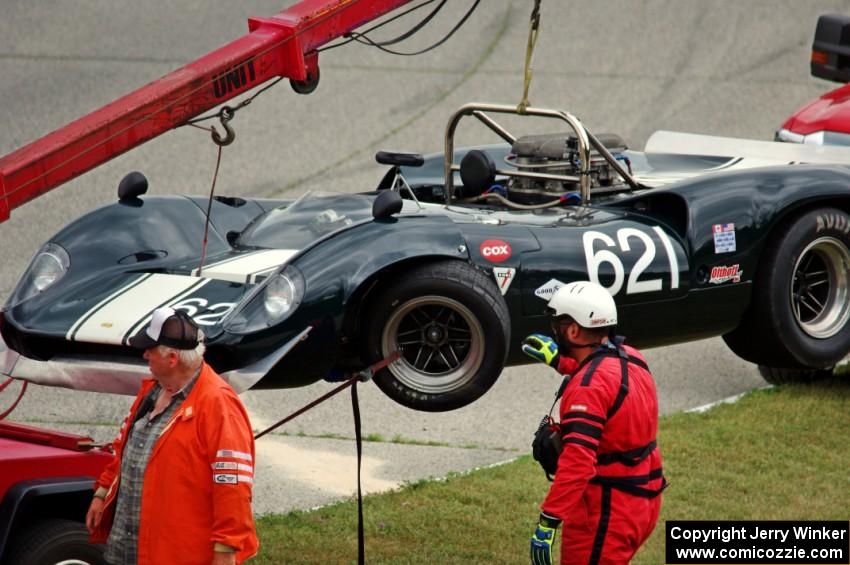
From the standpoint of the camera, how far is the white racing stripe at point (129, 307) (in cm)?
625

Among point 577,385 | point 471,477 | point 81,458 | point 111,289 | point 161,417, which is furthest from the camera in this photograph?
point 471,477

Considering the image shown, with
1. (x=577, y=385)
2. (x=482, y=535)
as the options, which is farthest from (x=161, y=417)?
(x=482, y=535)

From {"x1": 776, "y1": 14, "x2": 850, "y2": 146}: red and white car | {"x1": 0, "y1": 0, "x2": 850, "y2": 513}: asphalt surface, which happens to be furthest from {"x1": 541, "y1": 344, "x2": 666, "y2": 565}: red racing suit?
{"x1": 776, "y1": 14, "x2": 850, "y2": 146}: red and white car

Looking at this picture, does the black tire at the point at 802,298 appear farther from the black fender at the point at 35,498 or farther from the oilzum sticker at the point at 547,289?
the black fender at the point at 35,498

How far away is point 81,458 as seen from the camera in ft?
20.4

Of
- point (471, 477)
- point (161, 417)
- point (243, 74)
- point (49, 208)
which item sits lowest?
point (471, 477)

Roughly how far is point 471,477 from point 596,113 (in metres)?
8.11

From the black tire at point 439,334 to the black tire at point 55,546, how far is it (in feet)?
4.92

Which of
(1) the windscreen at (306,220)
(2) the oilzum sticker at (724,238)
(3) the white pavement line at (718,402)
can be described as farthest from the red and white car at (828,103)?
(1) the windscreen at (306,220)

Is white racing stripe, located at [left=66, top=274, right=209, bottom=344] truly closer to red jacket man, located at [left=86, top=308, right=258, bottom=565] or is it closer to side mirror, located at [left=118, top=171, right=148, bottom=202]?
side mirror, located at [left=118, top=171, right=148, bottom=202]

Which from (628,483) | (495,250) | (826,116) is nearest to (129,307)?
(495,250)

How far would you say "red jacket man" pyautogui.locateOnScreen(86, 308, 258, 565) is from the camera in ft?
16.3

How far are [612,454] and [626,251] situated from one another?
1517mm

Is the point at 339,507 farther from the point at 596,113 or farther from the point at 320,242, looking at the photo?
the point at 596,113
